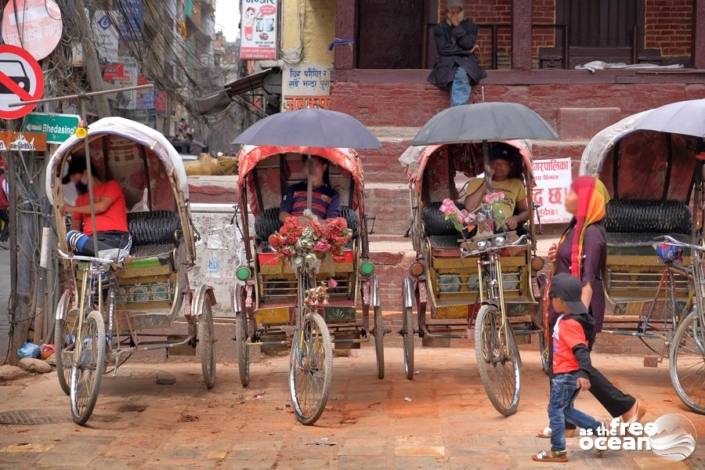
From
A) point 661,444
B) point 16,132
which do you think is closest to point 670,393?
point 661,444

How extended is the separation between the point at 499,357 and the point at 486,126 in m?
1.78

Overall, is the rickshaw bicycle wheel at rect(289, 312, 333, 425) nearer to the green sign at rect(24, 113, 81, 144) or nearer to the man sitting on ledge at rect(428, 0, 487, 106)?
the green sign at rect(24, 113, 81, 144)

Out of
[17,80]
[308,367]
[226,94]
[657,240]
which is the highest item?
[17,80]

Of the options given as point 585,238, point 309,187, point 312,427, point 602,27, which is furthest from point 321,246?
point 602,27

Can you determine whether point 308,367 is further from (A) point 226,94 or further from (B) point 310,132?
(A) point 226,94

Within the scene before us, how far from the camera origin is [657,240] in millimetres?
9742

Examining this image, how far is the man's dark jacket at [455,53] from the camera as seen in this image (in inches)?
616

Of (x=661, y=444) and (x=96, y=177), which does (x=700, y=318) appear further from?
(x=96, y=177)

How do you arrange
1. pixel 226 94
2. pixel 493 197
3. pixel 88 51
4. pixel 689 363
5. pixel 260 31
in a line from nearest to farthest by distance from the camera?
pixel 689 363, pixel 493 197, pixel 88 51, pixel 260 31, pixel 226 94

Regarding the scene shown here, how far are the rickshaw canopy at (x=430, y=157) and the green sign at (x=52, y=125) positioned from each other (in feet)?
10.5

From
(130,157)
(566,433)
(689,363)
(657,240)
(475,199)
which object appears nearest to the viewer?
(566,433)

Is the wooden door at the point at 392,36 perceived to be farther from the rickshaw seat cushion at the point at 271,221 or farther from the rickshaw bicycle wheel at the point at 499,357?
the rickshaw bicycle wheel at the point at 499,357

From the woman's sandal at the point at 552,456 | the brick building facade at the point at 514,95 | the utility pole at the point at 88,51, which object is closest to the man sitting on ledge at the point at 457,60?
the brick building facade at the point at 514,95

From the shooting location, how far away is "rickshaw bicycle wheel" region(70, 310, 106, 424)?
8727 millimetres
